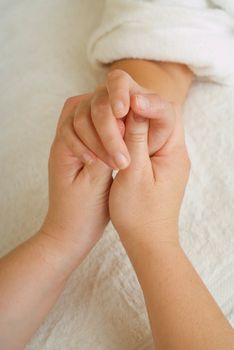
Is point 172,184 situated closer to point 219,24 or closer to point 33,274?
point 33,274

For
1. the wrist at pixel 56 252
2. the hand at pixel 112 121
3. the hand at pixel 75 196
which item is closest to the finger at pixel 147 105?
the hand at pixel 112 121

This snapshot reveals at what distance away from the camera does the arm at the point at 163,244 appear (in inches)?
18.4

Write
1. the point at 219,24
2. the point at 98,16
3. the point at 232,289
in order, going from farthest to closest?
1. the point at 98,16
2. the point at 219,24
3. the point at 232,289

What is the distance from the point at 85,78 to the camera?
2.67 ft

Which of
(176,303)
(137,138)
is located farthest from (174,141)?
(176,303)

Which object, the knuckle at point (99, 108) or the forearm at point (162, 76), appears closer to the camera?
the knuckle at point (99, 108)

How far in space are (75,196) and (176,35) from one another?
0.32 meters

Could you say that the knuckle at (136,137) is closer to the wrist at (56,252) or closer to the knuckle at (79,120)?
the knuckle at (79,120)

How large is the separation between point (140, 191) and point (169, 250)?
0.08 metres

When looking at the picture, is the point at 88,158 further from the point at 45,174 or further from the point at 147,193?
the point at 45,174

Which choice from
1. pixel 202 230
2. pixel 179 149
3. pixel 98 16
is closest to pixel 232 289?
pixel 202 230

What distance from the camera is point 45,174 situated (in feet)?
2.29

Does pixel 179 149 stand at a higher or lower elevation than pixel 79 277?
higher

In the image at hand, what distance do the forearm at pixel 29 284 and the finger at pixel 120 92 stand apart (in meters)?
0.21
